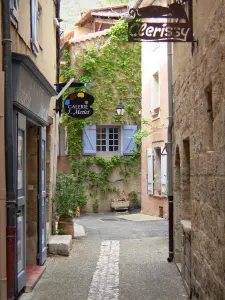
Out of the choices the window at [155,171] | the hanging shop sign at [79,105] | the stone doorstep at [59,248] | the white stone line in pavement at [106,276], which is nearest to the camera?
the white stone line in pavement at [106,276]

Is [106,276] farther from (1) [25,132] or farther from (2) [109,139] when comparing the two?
(2) [109,139]

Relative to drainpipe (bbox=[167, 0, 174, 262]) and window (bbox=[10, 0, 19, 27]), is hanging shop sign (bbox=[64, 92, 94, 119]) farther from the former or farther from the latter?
window (bbox=[10, 0, 19, 27])

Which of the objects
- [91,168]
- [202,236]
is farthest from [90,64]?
[202,236]

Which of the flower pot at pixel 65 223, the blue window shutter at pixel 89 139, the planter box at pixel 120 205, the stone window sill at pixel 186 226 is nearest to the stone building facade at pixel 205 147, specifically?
the stone window sill at pixel 186 226

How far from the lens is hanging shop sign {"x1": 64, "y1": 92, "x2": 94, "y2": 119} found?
34.3 feet

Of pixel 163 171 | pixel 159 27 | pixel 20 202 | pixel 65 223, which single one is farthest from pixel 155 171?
pixel 159 27

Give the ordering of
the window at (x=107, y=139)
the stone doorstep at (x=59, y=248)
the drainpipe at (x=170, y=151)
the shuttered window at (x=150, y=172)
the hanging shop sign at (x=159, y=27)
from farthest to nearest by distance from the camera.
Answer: the window at (x=107, y=139) < the shuttered window at (x=150, y=172) < the stone doorstep at (x=59, y=248) < the drainpipe at (x=170, y=151) < the hanging shop sign at (x=159, y=27)

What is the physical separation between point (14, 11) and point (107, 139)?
13.8 metres

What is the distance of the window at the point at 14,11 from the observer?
6.05 meters

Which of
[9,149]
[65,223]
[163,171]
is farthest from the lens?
[163,171]

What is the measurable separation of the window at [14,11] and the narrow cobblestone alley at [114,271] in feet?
11.0

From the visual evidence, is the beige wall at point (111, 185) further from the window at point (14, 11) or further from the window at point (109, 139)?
the window at point (14, 11)

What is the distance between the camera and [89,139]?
63.1ft

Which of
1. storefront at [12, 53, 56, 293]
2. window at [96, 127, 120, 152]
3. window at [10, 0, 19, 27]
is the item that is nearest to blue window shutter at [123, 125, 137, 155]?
window at [96, 127, 120, 152]
